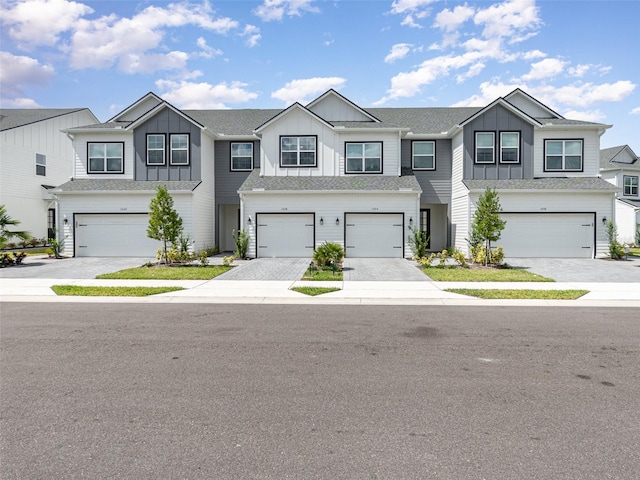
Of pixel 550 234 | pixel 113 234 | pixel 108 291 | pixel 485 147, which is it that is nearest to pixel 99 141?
pixel 113 234

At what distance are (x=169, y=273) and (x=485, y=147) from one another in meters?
16.5

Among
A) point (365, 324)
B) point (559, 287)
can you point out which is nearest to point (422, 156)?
point (559, 287)

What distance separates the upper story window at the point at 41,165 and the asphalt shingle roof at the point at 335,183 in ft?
57.4

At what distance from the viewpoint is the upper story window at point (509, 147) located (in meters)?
21.3

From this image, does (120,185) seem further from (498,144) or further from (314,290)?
(498,144)

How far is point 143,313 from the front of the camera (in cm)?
905

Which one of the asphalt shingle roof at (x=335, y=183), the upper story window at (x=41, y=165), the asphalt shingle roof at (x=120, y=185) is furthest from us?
the upper story window at (x=41, y=165)

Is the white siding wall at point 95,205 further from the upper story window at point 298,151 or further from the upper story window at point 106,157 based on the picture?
the upper story window at point 298,151

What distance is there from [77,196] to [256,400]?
20.9 metres

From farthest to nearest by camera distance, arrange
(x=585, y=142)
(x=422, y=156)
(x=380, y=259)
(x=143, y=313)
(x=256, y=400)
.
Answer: (x=422, y=156) < (x=585, y=142) < (x=380, y=259) < (x=143, y=313) < (x=256, y=400)

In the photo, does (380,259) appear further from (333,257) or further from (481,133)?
(481,133)

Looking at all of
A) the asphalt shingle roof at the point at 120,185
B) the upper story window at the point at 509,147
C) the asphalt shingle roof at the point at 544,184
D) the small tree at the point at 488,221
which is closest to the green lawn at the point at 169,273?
the asphalt shingle roof at the point at 120,185

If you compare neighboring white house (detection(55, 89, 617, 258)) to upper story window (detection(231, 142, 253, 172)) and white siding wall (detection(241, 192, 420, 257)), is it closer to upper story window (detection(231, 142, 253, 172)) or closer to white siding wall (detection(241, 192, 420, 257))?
white siding wall (detection(241, 192, 420, 257))

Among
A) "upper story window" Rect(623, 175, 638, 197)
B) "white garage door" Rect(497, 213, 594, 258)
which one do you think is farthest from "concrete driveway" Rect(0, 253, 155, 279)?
"upper story window" Rect(623, 175, 638, 197)
